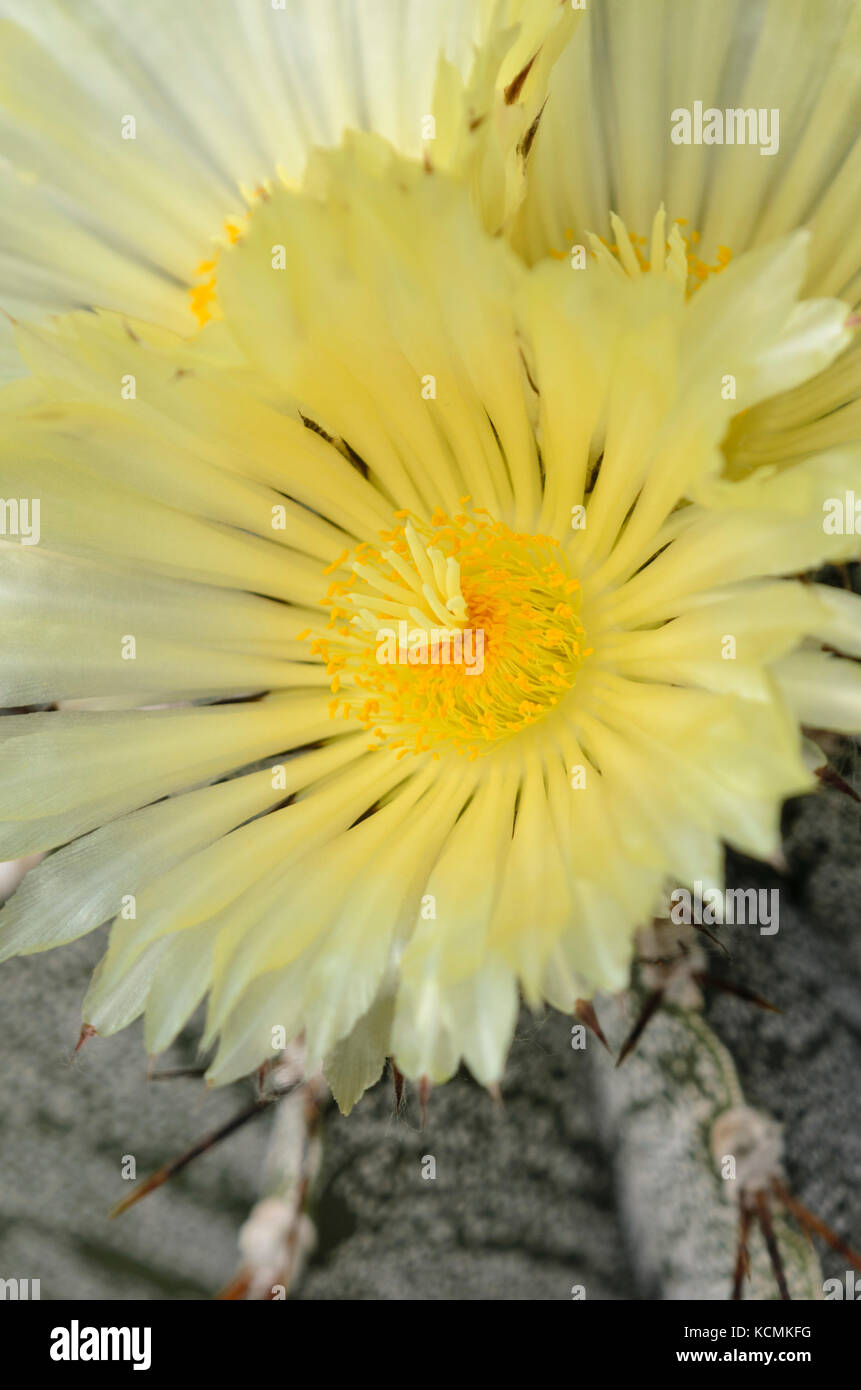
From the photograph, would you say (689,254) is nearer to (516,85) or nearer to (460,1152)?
(516,85)

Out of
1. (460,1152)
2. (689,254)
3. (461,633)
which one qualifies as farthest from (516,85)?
(460,1152)

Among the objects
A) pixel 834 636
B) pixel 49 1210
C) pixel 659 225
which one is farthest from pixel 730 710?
pixel 49 1210

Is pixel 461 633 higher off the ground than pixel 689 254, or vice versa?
pixel 689 254

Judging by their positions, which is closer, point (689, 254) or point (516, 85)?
point (516, 85)

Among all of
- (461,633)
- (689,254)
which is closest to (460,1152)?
(461,633)

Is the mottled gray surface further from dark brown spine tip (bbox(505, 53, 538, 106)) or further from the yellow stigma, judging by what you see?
dark brown spine tip (bbox(505, 53, 538, 106))

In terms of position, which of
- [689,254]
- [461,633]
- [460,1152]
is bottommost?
[460,1152]

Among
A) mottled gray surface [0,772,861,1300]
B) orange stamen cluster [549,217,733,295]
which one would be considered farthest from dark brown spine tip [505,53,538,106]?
mottled gray surface [0,772,861,1300]
